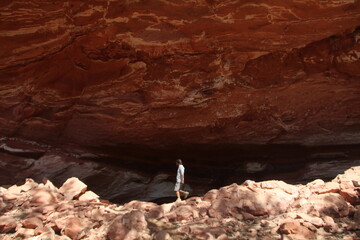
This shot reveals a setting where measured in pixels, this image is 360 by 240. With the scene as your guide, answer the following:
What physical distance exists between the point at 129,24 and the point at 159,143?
2522 millimetres

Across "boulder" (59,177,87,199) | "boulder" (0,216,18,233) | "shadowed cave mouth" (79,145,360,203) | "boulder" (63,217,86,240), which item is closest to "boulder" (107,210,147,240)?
"boulder" (63,217,86,240)

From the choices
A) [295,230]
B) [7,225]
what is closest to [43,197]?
[7,225]

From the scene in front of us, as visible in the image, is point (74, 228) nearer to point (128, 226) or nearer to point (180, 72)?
point (128, 226)

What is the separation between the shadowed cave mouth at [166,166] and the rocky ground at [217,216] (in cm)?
218

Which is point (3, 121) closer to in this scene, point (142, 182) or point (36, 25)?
point (36, 25)

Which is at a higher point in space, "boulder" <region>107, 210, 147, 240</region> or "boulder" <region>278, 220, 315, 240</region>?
"boulder" <region>278, 220, 315, 240</region>

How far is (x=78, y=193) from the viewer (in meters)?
4.85

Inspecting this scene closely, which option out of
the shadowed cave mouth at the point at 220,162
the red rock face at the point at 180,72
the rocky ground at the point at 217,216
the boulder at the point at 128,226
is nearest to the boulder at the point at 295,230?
the rocky ground at the point at 217,216

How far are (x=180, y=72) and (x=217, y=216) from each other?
3.06 meters

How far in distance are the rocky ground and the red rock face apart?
2.28 meters

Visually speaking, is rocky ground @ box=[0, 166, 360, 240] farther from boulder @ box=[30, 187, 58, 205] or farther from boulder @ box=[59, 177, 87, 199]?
boulder @ box=[59, 177, 87, 199]

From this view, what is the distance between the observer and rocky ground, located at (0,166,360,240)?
11.3ft

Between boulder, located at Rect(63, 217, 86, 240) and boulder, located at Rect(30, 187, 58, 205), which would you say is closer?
boulder, located at Rect(63, 217, 86, 240)

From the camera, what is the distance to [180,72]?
6281 mm
